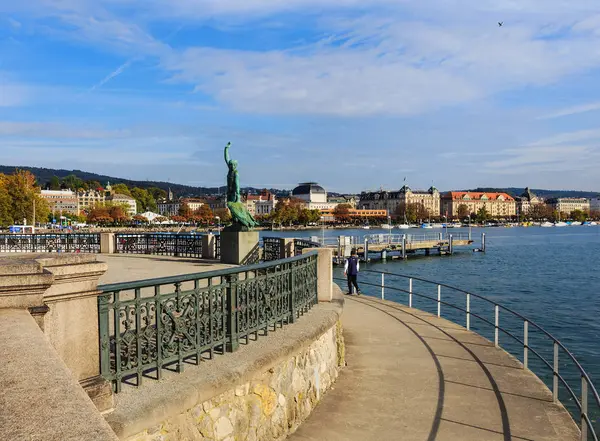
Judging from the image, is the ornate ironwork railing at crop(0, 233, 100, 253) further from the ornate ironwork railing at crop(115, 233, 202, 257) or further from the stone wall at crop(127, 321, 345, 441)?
the stone wall at crop(127, 321, 345, 441)

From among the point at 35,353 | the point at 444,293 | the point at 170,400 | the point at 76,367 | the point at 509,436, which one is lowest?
the point at 444,293

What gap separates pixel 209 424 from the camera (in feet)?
16.5

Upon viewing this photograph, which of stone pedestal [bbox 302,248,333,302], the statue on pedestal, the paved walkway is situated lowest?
the paved walkway

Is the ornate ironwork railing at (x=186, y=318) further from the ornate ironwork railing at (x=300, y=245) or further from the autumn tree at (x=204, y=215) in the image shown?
the autumn tree at (x=204, y=215)

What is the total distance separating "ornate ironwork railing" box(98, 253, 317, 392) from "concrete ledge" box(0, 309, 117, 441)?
1249mm

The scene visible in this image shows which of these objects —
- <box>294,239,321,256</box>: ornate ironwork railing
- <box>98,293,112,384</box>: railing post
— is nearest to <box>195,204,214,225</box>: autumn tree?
<box>294,239,321,256</box>: ornate ironwork railing

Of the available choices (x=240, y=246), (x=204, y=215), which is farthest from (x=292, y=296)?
(x=204, y=215)

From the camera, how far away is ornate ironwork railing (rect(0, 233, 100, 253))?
2547cm

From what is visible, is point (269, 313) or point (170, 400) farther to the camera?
point (269, 313)

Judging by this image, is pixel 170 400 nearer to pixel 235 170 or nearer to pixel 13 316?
pixel 13 316

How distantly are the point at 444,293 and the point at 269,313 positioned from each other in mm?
27475

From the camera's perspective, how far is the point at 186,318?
→ 5.53m

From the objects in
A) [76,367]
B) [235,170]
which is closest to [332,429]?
[76,367]

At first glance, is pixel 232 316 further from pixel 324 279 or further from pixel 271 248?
pixel 271 248
